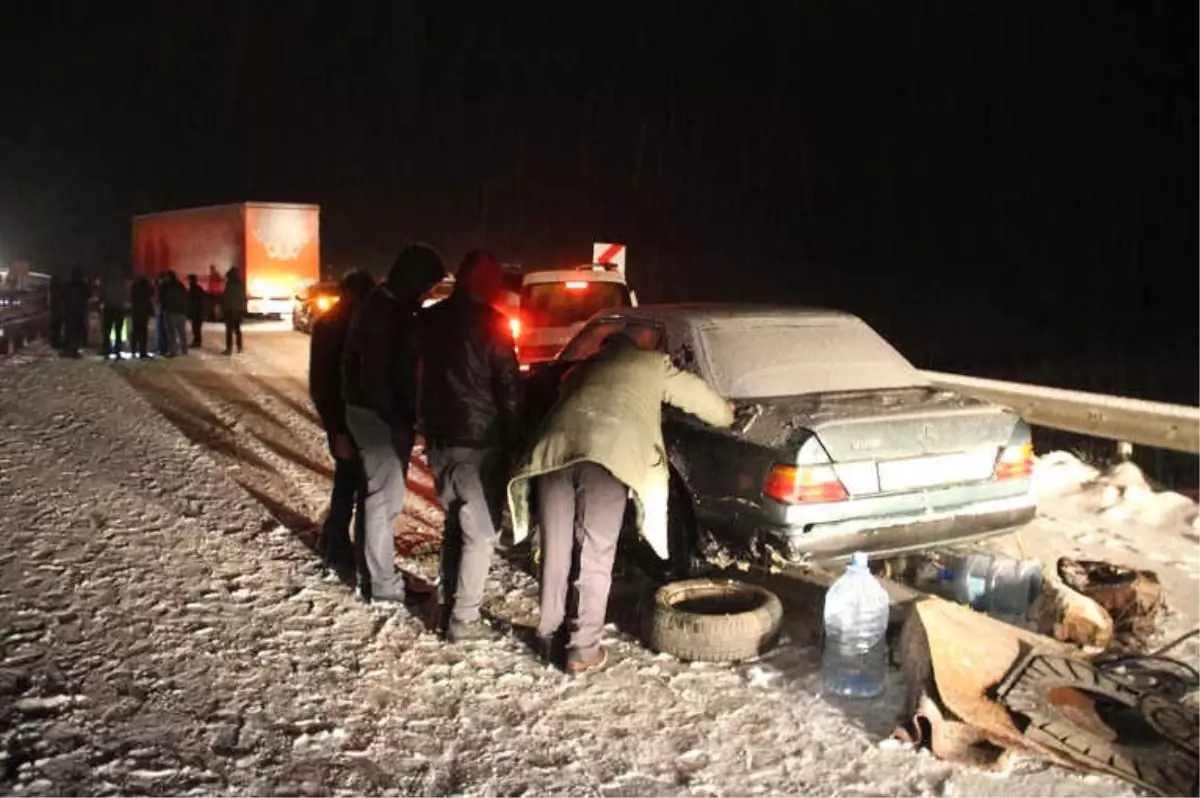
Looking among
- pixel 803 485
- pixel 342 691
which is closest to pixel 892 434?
pixel 803 485

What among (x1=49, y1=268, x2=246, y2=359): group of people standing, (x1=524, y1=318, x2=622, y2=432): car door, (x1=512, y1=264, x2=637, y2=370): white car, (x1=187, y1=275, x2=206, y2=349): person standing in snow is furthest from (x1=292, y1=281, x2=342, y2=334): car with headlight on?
(x1=524, y1=318, x2=622, y2=432): car door

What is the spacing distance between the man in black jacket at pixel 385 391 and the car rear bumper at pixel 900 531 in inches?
77.6

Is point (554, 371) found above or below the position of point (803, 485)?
above

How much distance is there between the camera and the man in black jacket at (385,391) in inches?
229

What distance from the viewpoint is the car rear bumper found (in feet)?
17.5

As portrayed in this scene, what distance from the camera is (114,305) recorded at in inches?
699

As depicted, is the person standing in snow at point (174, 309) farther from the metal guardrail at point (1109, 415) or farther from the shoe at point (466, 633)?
the shoe at point (466, 633)

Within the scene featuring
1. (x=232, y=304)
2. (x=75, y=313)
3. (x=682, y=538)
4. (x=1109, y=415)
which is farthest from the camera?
(x=232, y=304)

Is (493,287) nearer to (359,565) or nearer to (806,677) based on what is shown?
(359,565)

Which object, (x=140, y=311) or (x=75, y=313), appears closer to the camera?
(x=140, y=311)

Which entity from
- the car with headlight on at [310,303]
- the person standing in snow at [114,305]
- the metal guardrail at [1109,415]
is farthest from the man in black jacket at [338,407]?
the car with headlight on at [310,303]

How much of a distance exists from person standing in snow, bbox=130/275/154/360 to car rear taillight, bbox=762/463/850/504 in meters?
14.9

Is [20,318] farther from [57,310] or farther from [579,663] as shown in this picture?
[579,663]

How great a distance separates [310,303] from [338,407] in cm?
1921
